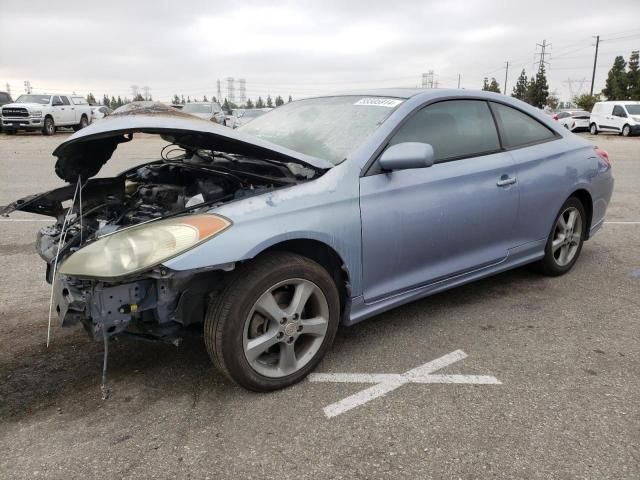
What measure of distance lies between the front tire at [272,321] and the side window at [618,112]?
101 ft

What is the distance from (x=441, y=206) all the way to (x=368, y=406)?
1331 mm

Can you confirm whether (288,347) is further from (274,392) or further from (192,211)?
(192,211)

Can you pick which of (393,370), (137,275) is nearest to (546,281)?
(393,370)

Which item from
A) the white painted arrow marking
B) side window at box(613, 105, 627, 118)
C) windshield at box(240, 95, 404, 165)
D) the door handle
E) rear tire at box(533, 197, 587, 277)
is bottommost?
side window at box(613, 105, 627, 118)

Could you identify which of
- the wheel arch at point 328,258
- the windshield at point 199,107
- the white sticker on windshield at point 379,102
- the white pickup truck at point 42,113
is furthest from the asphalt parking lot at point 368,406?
the white pickup truck at point 42,113

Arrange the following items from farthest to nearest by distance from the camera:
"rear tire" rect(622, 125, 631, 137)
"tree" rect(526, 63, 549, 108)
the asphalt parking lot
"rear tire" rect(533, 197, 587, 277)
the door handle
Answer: "tree" rect(526, 63, 549, 108) → "rear tire" rect(622, 125, 631, 137) → "rear tire" rect(533, 197, 587, 277) → the door handle → the asphalt parking lot

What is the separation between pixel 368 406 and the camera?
2598 millimetres

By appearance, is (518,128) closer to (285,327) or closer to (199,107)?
(285,327)

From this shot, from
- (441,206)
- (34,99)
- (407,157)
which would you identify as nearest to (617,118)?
(34,99)

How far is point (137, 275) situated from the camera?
2312mm

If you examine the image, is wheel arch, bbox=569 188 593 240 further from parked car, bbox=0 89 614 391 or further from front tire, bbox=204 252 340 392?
front tire, bbox=204 252 340 392

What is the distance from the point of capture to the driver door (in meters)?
2.99

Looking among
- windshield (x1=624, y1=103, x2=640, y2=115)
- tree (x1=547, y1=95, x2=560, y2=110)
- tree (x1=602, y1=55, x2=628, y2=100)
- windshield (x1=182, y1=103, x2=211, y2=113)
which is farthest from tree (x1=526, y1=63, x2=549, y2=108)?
windshield (x1=182, y1=103, x2=211, y2=113)

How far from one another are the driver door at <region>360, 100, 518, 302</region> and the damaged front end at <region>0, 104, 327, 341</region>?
50cm
